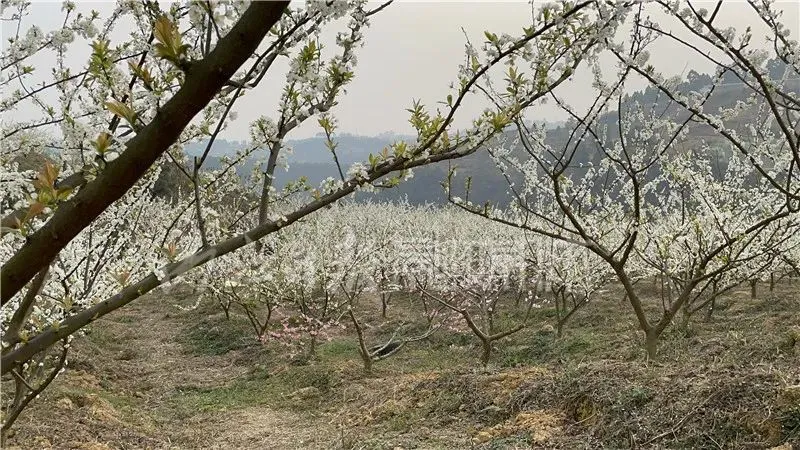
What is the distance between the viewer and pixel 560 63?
281 centimetres

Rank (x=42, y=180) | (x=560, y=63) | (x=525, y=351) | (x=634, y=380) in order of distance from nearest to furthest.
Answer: (x=42, y=180)
(x=560, y=63)
(x=634, y=380)
(x=525, y=351)

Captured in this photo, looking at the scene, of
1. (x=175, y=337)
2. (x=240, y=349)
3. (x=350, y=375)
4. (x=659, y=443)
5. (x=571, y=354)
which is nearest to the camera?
(x=659, y=443)

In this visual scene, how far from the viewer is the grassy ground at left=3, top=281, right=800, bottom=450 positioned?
4492mm

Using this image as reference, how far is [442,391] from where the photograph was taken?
23.8 feet

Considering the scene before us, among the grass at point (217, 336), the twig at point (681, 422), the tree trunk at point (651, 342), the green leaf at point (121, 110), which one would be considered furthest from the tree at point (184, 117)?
the grass at point (217, 336)

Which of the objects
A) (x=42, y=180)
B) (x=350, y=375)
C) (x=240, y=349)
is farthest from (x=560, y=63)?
(x=240, y=349)

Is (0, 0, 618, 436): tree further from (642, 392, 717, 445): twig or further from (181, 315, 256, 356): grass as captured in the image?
(181, 315, 256, 356): grass

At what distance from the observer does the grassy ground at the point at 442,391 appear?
4.49 metres

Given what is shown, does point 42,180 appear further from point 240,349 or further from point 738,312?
point 738,312

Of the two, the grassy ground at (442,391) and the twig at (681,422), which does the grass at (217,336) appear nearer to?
the grassy ground at (442,391)

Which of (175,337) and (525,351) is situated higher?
(175,337)

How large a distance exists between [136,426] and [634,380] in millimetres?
6623

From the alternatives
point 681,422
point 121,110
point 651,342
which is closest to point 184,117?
point 121,110

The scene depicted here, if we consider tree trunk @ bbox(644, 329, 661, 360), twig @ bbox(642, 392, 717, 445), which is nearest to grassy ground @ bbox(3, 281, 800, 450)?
twig @ bbox(642, 392, 717, 445)
